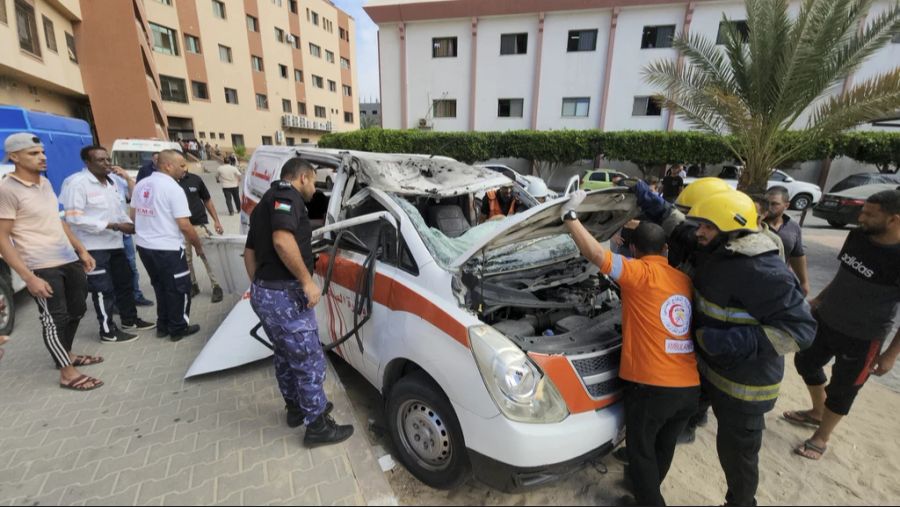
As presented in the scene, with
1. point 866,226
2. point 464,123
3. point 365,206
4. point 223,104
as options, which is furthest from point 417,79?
point 866,226

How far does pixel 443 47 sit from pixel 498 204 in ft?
62.4

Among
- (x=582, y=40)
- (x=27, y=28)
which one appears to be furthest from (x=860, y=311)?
(x=27, y=28)

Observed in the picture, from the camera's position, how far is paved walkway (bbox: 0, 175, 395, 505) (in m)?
2.10

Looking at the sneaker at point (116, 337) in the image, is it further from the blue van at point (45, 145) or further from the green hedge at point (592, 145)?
the green hedge at point (592, 145)

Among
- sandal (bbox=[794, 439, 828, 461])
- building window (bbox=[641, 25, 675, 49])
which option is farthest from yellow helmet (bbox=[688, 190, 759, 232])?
building window (bbox=[641, 25, 675, 49])

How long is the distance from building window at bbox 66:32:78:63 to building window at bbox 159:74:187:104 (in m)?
7.18

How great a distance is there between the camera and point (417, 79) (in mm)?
20828

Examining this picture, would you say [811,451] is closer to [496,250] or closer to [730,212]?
[730,212]

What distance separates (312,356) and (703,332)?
218 cm

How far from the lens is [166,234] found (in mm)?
3662

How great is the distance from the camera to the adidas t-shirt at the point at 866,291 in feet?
7.85

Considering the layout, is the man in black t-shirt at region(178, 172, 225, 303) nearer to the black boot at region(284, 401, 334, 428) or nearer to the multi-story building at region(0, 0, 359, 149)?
the black boot at region(284, 401, 334, 428)

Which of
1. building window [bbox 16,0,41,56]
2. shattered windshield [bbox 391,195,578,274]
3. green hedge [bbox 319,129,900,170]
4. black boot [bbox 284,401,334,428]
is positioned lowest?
black boot [bbox 284,401,334,428]

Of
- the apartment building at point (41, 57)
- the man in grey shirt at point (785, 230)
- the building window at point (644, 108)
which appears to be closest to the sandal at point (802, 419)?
the man in grey shirt at point (785, 230)
